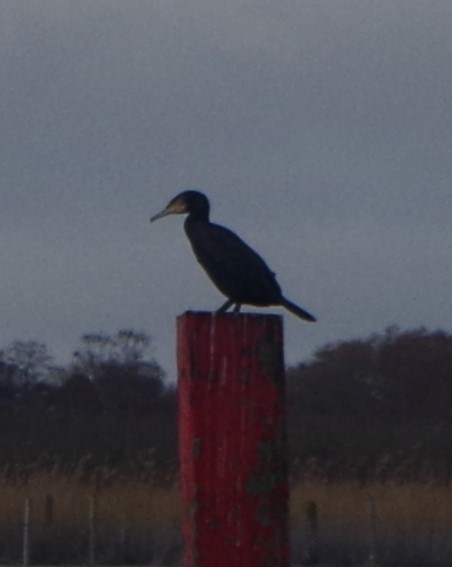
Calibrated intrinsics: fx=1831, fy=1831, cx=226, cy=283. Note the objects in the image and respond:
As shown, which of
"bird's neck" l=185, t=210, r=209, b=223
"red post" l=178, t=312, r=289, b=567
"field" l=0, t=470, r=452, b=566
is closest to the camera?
"red post" l=178, t=312, r=289, b=567

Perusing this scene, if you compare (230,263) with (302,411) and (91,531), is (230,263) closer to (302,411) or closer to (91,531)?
(91,531)

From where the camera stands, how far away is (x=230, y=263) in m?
4.97

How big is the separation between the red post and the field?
69.2ft

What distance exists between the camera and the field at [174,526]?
A: 24859 mm

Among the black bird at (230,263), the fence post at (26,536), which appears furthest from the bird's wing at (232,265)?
the fence post at (26,536)

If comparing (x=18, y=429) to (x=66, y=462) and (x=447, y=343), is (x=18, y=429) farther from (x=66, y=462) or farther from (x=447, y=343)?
(x=447, y=343)

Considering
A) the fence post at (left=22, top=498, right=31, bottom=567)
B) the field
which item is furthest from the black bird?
the field

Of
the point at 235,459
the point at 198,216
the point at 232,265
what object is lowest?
the point at 235,459

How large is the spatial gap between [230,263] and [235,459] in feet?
5.70

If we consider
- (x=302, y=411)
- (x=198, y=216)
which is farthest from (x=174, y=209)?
(x=302, y=411)

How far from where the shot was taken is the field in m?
24.9

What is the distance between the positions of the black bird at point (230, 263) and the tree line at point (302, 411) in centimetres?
2435

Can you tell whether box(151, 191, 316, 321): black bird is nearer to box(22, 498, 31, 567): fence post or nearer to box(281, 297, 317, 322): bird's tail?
box(281, 297, 317, 322): bird's tail

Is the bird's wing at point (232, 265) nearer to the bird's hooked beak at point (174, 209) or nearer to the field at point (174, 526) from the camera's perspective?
the bird's hooked beak at point (174, 209)
